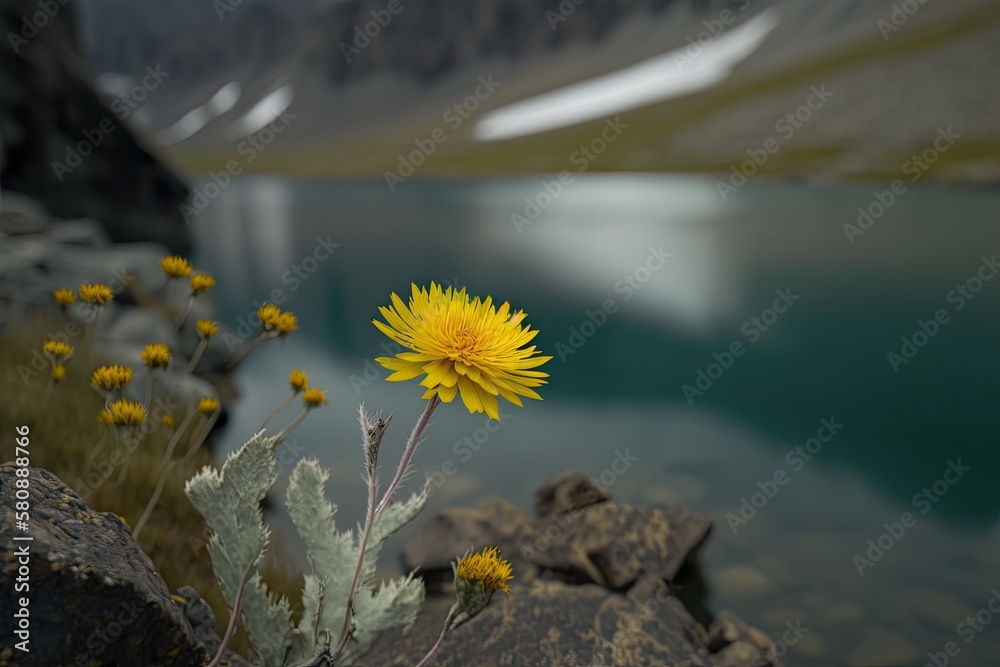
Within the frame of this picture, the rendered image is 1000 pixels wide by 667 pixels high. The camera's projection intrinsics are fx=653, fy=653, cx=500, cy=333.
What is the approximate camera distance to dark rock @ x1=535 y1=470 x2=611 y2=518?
662 centimetres

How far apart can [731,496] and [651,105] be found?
106 meters

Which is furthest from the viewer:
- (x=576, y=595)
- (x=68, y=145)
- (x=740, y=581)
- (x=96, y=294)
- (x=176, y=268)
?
(x=68, y=145)

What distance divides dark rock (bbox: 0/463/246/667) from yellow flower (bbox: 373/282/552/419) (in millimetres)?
1206

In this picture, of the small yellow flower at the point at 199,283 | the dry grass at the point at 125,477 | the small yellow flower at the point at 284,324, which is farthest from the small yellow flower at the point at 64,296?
the small yellow flower at the point at 284,324

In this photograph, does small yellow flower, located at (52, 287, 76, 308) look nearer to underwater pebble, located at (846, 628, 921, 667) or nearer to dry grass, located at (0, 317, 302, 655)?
dry grass, located at (0, 317, 302, 655)

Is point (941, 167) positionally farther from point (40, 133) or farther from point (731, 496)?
point (40, 133)

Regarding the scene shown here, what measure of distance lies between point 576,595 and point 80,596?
2.90m

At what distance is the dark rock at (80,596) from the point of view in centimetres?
203

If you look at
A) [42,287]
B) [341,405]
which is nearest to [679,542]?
[341,405]

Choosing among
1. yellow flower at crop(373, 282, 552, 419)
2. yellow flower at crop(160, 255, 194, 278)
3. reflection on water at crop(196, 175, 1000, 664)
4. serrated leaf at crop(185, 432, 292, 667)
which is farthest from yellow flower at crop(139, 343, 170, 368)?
reflection on water at crop(196, 175, 1000, 664)

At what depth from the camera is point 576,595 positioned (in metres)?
4.18

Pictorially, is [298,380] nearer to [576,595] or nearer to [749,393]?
[576,595]

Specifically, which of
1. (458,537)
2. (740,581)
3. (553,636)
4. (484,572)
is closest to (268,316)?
(484,572)

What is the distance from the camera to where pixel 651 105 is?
343 ft
